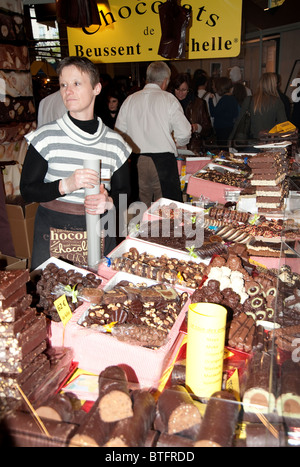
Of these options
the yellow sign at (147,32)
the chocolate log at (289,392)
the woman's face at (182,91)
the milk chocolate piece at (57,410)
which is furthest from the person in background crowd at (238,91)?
the milk chocolate piece at (57,410)

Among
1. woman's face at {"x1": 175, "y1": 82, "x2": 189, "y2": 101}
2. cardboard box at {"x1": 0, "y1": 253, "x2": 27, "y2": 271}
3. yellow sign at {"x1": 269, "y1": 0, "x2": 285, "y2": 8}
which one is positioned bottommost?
cardboard box at {"x1": 0, "y1": 253, "x2": 27, "y2": 271}

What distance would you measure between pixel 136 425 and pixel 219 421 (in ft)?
0.76

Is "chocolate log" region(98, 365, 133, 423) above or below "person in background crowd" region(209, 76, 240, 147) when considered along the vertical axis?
below

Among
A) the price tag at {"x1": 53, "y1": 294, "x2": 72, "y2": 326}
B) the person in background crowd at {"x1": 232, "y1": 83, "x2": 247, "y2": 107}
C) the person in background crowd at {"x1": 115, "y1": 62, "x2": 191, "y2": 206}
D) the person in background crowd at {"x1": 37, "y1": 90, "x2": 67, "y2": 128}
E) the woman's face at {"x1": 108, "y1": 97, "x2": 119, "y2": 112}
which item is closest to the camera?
the price tag at {"x1": 53, "y1": 294, "x2": 72, "y2": 326}

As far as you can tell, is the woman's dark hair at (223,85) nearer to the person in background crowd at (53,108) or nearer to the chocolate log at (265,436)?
the person in background crowd at (53,108)

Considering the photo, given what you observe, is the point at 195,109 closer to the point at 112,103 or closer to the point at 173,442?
the point at 112,103

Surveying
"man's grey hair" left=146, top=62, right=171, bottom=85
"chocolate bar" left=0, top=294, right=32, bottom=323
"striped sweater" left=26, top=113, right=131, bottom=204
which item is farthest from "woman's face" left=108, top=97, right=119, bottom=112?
"chocolate bar" left=0, top=294, right=32, bottom=323

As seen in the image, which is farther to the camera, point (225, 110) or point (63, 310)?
point (225, 110)

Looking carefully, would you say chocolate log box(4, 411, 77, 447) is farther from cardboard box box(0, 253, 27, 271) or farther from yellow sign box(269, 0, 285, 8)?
yellow sign box(269, 0, 285, 8)

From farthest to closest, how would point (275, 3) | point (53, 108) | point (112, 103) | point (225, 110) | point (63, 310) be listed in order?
1. point (225, 110)
2. point (112, 103)
3. point (275, 3)
4. point (53, 108)
5. point (63, 310)

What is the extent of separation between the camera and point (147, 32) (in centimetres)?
516

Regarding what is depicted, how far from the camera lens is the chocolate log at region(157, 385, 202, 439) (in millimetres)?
1110

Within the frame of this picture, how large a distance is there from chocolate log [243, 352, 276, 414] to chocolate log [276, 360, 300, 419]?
1.2 inches

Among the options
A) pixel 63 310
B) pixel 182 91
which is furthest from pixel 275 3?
pixel 63 310
